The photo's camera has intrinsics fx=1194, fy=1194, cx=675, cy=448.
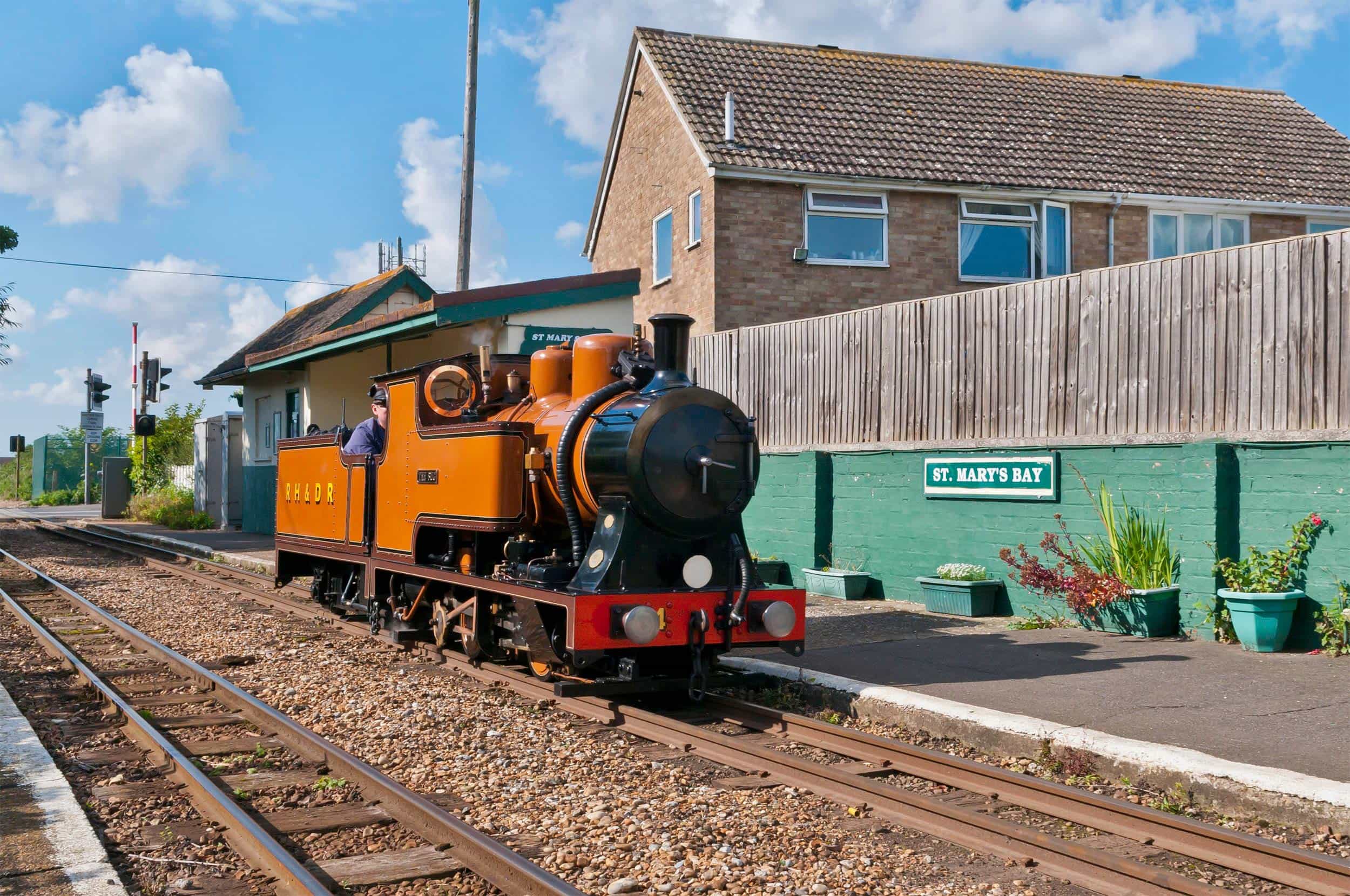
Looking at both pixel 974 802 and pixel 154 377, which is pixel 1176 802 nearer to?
pixel 974 802

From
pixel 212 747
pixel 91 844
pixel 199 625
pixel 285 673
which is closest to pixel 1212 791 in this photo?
pixel 91 844

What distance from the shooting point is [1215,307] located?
8992mm

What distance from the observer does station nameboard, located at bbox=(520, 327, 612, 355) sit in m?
14.7

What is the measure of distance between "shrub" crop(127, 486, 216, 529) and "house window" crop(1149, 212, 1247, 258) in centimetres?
2110

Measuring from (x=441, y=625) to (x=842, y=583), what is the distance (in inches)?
183

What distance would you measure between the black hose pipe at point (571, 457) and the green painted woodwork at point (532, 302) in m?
6.73

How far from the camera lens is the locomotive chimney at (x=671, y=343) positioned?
7594 mm

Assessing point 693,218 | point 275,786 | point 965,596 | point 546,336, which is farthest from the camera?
point 693,218

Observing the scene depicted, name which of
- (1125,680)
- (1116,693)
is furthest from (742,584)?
(1125,680)

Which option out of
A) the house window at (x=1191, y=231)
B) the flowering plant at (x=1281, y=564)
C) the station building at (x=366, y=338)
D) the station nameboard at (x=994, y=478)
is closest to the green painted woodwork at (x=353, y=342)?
the station building at (x=366, y=338)

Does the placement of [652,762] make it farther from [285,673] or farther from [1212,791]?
[285,673]

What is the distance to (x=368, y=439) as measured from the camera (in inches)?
403

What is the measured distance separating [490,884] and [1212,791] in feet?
10.1

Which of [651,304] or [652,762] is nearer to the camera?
[652,762]
